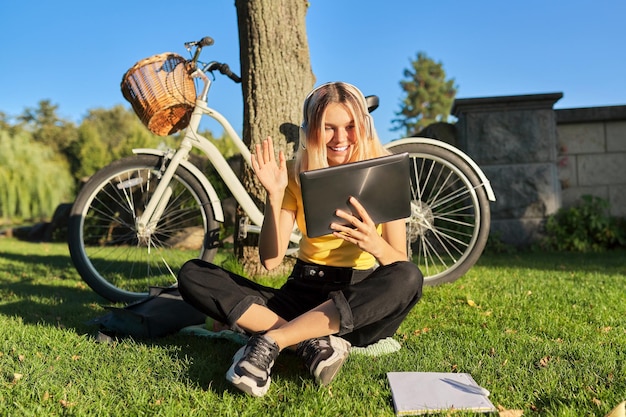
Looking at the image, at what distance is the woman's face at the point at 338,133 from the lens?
2.19 meters

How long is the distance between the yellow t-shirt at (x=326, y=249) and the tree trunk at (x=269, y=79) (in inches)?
55.4

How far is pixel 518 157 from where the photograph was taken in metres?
6.18

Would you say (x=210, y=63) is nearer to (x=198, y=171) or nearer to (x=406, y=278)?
(x=198, y=171)

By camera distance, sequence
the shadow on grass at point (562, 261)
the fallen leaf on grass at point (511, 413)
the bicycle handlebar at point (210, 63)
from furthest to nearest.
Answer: the shadow on grass at point (562, 261) → the bicycle handlebar at point (210, 63) → the fallen leaf on grass at point (511, 413)

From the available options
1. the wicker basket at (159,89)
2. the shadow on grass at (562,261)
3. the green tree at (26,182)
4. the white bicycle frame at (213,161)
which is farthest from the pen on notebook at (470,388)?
the green tree at (26,182)

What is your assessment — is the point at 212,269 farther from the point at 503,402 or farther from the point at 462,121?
the point at 462,121

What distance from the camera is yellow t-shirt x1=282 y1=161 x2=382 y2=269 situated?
2260mm

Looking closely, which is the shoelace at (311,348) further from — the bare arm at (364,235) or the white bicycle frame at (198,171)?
the white bicycle frame at (198,171)

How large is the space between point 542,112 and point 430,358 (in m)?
4.80

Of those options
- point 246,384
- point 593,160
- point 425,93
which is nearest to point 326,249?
point 246,384

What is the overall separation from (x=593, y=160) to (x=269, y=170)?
229 inches

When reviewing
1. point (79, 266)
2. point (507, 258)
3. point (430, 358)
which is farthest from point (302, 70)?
point (507, 258)

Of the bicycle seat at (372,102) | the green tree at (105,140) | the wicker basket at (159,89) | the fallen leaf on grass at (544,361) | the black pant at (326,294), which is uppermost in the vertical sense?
the green tree at (105,140)

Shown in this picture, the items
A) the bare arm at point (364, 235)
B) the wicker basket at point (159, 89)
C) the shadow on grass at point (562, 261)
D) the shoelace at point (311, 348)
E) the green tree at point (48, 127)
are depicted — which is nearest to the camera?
the shoelace at point (311, 348)
